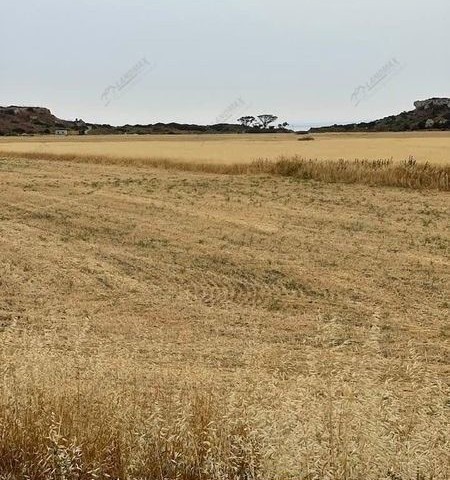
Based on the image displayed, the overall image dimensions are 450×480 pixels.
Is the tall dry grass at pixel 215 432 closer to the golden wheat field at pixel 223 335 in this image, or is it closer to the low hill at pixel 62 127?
the golden wheat field at pixel 223 335

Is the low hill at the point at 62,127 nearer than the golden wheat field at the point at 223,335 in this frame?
No

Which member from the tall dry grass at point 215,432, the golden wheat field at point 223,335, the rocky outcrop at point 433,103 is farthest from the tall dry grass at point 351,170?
the rocky outcrop at point 433,103

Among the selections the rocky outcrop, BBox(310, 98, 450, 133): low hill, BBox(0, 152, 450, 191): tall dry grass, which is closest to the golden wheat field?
BBox(0, 152, 450, 191): tall dry grass

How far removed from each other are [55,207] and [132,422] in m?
14.4

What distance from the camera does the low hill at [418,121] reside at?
3413 inches

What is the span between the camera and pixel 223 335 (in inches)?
308

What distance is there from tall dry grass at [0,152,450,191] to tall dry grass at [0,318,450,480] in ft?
65.2

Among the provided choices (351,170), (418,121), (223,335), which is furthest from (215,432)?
(418,121)

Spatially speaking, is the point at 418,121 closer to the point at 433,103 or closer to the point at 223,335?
the point at 433,103

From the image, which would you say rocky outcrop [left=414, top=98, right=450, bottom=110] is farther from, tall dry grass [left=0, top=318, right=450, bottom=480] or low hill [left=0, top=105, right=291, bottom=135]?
tall dry grass [left=0, top=318, right=450, bottom=480]

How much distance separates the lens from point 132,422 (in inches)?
167

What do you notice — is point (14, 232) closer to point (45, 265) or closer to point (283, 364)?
point (45, 265)

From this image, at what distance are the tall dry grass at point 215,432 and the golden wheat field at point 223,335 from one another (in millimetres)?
12

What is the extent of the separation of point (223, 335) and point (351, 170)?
60.1 feet
